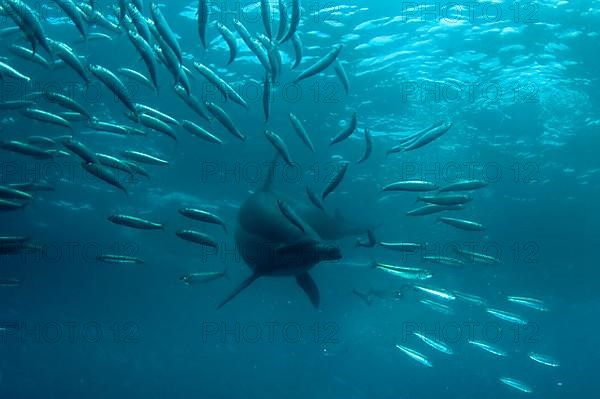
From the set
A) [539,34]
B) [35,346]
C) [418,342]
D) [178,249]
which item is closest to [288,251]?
[539,34]

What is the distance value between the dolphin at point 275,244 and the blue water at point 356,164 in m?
2.17

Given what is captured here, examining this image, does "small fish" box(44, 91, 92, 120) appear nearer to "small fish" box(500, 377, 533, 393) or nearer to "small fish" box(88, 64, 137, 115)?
"small fish" box(88, 64, 137, 115)

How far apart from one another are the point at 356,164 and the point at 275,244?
10.7 meters

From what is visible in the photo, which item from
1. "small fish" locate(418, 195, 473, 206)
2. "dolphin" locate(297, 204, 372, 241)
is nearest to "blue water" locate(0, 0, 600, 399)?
"dolphin" locate(297, 204, 372, 241)

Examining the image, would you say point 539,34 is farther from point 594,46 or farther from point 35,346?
point 35,346

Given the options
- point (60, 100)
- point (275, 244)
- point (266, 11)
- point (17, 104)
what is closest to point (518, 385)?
point (275, 244)

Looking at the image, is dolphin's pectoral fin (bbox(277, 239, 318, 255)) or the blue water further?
the blue water

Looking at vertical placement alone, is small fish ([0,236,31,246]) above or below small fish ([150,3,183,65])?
below

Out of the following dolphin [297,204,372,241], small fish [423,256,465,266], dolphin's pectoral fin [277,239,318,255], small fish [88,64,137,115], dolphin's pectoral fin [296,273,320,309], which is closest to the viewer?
small fish [88,64,137,115]

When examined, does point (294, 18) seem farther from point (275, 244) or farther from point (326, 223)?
point (326, 223)

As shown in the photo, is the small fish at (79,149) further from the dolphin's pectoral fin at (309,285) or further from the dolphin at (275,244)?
the dolphin's pectoral fin at (309,285)

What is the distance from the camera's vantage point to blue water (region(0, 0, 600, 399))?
34.7 feet

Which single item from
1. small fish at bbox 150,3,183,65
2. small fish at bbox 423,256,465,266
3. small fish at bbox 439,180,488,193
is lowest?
small fish at bbox 423,256,465,266

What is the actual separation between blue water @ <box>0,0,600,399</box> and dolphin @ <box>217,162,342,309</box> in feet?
7.13
